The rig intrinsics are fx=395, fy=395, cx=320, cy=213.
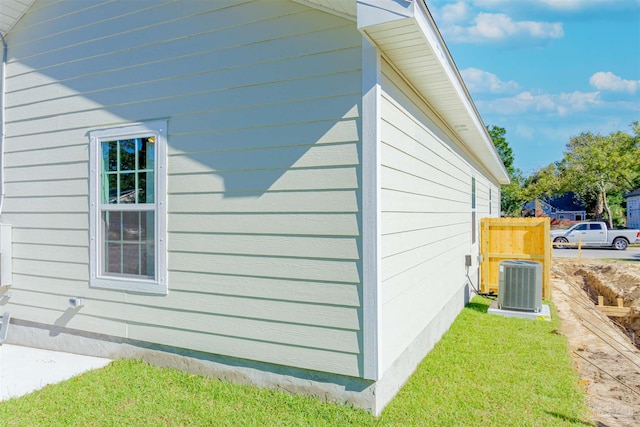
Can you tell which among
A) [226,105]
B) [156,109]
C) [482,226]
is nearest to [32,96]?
[156,109]

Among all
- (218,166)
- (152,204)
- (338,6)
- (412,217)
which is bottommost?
(412,217)

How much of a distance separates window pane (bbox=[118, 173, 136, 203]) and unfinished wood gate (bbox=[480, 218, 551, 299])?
6399 mm

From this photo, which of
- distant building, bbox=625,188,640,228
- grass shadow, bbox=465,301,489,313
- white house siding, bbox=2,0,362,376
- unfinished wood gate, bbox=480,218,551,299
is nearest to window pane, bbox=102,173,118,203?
white house siding, bbox=2,0,362,376

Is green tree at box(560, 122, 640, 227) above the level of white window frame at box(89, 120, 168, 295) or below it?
above

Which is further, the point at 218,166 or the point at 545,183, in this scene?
the point at 545,183

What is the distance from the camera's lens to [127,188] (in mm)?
3818

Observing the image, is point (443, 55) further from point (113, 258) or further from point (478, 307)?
point (478, 307)

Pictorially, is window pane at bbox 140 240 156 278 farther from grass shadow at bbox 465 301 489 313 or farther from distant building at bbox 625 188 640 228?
distant building at bbox 625 188 640 228

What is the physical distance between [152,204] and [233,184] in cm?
95

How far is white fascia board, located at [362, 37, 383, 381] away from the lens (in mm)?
2705

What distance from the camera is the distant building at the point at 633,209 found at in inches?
1175

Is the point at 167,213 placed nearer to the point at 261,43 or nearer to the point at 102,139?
the point at 102,139

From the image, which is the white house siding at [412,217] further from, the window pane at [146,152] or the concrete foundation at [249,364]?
the window pane at [146,152]

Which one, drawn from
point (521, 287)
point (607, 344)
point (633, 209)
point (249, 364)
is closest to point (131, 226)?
point (249, 364)
